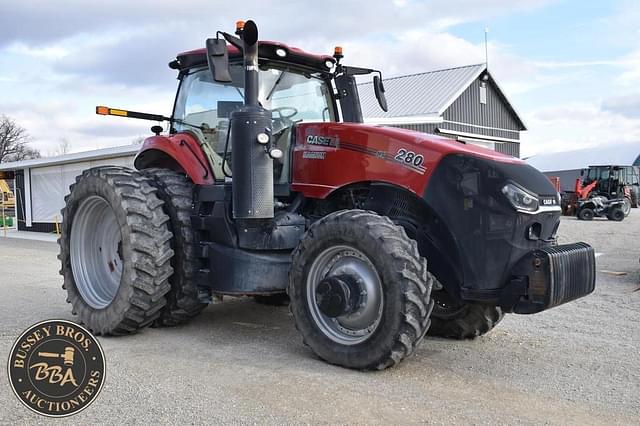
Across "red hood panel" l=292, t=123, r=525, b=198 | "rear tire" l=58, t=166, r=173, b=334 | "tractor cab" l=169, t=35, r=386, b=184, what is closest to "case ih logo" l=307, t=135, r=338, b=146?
"red hood panel" l=292, t=123, r=525, b=198

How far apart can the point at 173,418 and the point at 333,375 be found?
1.20 m

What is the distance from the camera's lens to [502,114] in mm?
31391

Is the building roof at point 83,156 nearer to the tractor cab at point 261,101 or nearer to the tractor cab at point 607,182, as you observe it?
the tractor cab at point 261,101

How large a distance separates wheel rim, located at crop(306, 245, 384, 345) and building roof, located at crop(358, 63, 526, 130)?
16.6 metres

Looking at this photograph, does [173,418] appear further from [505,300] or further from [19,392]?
[505,300]

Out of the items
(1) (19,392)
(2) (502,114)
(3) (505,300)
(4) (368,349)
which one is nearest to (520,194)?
(3) (505,300)

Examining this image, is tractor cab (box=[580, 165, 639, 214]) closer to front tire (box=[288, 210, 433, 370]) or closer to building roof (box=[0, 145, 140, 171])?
building roof (box=[0, 145, 140, 171])

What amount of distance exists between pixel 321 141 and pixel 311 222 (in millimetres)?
728

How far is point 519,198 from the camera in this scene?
170 inches

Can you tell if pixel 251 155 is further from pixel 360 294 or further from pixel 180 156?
pixel 360 294

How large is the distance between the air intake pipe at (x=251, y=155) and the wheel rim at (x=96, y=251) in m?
1.65

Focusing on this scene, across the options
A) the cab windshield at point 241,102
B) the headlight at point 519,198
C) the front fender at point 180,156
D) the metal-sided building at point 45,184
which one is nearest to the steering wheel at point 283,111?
the cab windshield at point 241,102

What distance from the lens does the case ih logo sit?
5.07 meters

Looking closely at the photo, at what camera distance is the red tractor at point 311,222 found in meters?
4.28
